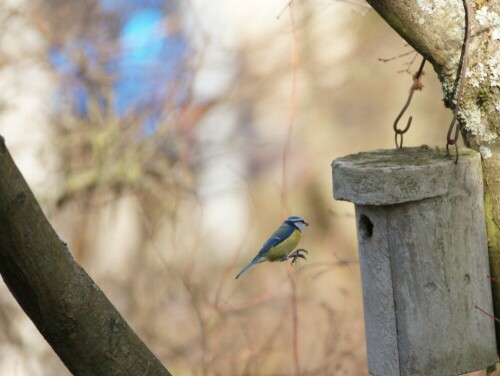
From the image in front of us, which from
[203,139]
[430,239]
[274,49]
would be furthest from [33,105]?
[430,239]

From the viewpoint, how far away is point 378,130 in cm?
618

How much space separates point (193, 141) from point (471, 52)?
152 inches

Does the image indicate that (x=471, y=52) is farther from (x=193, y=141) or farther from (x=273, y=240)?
(x=193, y=141)

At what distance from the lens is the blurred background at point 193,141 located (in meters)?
5.42

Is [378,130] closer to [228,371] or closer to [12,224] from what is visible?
[228,371]

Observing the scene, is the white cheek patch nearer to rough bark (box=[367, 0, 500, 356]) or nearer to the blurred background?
rough bark (box=[367, 0, 500, 356])

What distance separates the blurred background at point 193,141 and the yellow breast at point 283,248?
318 cm

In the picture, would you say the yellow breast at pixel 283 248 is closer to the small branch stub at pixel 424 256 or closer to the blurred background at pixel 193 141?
the small branch stub at pixel 424 256

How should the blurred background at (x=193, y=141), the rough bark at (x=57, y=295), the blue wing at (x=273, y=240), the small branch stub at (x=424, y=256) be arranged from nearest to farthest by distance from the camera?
the rough bark at (x=57, y=295) → the blue wing at (x=273, y=240) → the small branch stub at (x=424, y=256) → the blurred background at (x=193, y=141)

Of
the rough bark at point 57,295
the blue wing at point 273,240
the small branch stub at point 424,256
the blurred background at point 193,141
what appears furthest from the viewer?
the blurred background at point 193,141

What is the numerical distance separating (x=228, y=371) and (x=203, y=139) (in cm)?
197

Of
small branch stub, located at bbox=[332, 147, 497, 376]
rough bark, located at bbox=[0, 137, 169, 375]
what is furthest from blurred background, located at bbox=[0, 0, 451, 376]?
rough bark, located at bbox=[0, 137, 169, 375]

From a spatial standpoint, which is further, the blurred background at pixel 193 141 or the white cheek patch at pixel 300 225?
the blurred background at pixel 193 141

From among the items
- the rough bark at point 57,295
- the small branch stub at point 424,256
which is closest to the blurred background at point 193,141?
the small branch stub at point 424,256
